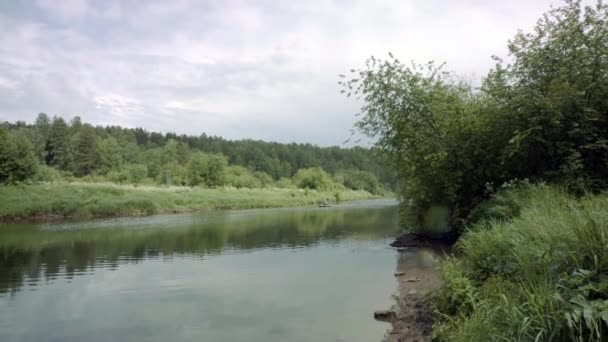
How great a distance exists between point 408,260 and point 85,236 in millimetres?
21216

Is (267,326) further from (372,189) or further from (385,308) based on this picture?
(372,189)

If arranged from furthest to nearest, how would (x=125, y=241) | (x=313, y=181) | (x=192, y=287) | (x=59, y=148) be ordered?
(x=313, y=181), (x=59, y=148), (x=125, y=241), (x=192, y=287)

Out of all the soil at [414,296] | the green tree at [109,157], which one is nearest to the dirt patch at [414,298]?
the soil at [414,296]

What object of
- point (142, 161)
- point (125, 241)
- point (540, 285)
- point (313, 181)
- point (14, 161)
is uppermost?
point (142, 161)

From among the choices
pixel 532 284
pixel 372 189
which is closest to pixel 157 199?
pixel 532 284

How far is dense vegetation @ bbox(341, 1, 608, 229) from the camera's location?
12.9m

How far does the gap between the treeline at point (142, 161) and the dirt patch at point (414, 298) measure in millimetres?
32039

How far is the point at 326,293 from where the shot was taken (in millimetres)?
13344

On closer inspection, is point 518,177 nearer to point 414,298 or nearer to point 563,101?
point 563,101

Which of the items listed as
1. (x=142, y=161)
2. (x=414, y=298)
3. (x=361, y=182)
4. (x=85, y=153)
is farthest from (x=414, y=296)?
(x=361, y=182)

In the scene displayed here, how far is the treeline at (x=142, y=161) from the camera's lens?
4766 centimetres

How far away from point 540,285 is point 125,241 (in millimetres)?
24765

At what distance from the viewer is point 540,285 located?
16.7ft

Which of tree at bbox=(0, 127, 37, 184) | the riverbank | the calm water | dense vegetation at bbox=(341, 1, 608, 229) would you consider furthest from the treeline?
the riverbank
